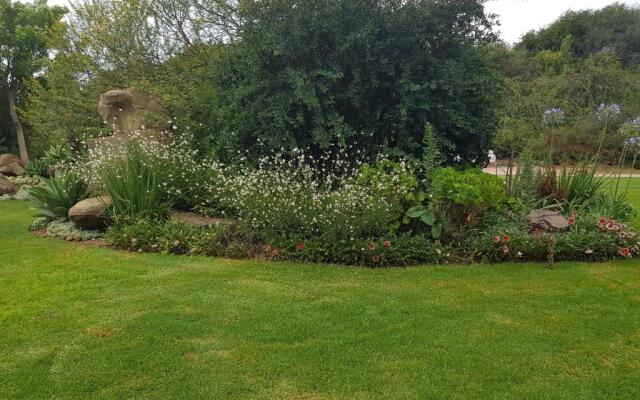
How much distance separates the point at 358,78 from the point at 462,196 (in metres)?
2.45

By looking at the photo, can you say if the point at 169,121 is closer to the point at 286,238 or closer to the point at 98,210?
the point at 98,210

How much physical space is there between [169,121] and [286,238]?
13.3 feet

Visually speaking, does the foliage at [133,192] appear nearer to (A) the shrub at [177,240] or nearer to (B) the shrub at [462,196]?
(A) the shrub at [177,240]

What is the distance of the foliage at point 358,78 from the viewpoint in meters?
6.96

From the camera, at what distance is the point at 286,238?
584cm

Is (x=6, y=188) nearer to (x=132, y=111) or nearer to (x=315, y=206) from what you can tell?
(x=132, y=111)

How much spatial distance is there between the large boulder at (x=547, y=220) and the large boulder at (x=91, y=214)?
5.48 metres

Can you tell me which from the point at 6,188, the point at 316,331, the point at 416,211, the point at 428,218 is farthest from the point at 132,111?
the point at 316,331

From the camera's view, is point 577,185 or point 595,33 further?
point 595,33

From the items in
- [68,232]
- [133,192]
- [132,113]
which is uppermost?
[132,113]

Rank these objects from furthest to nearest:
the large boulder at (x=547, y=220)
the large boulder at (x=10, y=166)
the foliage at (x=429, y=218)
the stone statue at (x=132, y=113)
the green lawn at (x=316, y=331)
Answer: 1. the large boulder at (x=10, y=166)
2. the stone statue at (x=132, y=113)
3. the large boulder at (x=547, y=220)
4. the foliage at (x=429, y=218)
5. the green lawn at (x=316, y=331)

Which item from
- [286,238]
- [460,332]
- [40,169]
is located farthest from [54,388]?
[40,169]

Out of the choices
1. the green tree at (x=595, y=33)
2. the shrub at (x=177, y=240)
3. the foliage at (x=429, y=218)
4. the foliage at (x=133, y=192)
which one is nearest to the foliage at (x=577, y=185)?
the foliage at (x=429, y=218)

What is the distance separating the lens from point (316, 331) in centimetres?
373
